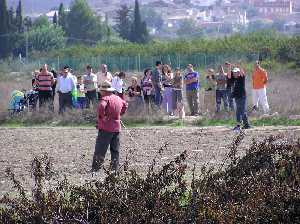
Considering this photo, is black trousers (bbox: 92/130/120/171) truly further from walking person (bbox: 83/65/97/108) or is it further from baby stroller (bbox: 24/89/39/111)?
baby stroller (bbox: 24/89/39/111)

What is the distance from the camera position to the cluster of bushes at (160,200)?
Result: 280 inches

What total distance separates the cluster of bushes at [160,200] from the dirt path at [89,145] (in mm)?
4906

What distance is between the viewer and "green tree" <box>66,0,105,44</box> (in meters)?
114

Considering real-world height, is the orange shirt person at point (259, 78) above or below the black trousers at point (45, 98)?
above

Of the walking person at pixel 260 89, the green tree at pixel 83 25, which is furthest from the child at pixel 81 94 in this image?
the green tree at pixel 83 25

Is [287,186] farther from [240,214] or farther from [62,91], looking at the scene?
[62,91]

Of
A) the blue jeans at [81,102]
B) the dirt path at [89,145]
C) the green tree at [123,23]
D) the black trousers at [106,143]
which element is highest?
the green tree at [123,23]

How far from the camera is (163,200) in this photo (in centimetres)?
757

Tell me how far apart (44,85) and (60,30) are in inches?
3021

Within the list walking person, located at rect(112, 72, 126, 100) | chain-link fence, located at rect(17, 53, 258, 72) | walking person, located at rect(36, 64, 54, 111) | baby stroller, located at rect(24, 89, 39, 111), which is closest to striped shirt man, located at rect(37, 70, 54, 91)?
walking person, located at rect(36, 64, 54, 111)

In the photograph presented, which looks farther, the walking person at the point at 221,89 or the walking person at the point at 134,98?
the walking person at the point at 221,89

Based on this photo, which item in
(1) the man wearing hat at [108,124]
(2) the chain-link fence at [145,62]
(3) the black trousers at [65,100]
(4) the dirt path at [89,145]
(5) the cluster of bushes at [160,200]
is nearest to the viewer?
(5) the cluster of bushes at [160,200]

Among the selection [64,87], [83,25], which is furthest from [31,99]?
[83,25]

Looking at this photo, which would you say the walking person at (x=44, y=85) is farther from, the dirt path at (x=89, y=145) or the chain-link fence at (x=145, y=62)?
the chain-link fence at (x=145, y=62)
